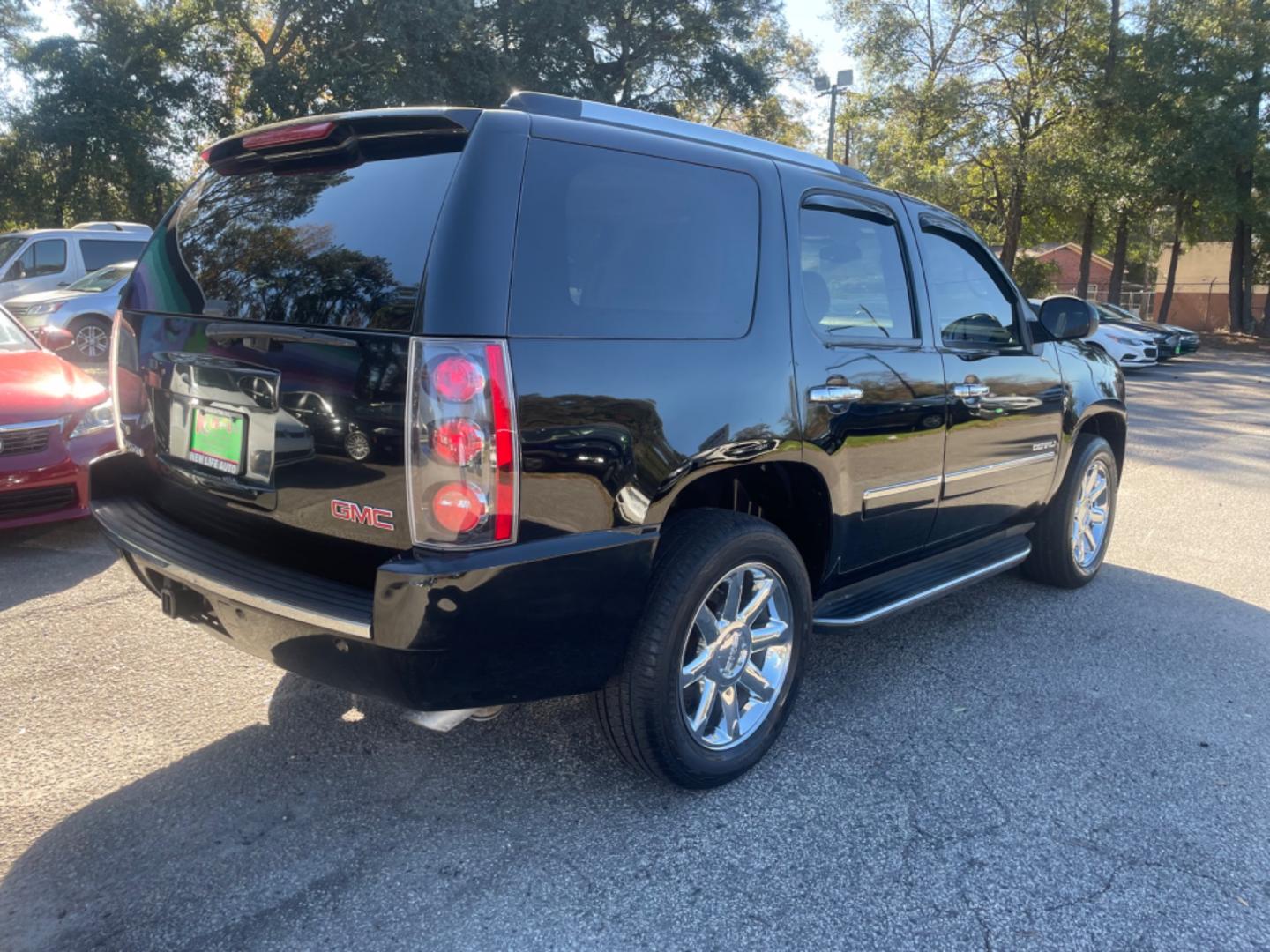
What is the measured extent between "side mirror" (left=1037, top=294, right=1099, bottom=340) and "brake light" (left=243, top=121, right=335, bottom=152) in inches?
125

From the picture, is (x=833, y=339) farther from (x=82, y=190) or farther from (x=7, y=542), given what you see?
(x=82, y=190)

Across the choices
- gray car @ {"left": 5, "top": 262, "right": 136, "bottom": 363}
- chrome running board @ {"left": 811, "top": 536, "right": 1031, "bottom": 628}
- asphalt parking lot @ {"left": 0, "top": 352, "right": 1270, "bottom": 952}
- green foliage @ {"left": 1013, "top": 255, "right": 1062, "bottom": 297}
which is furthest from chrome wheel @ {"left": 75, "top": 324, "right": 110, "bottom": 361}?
green foliage @ {"left": 1013, "top": 255, "right": 1062, "bottom": 297}

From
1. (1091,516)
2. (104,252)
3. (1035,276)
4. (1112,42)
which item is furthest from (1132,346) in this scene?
(1035,276)

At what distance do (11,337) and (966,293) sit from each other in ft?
17.8

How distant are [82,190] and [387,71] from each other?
27.3 feet

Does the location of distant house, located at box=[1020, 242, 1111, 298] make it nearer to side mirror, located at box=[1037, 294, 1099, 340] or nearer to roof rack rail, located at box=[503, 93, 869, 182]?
side mirror, located at box=[1037, 294, 1099, 340]

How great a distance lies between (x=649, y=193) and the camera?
8.83 ft

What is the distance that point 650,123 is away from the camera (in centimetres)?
282

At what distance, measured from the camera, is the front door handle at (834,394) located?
298cm

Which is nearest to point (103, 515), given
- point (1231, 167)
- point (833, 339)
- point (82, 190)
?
point (833, 339)

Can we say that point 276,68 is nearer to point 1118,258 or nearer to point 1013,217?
point 1013,217

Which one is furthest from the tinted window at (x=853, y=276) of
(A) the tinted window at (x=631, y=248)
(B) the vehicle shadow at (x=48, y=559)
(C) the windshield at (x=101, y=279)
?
(C) the windshield at (x=101, y=279)

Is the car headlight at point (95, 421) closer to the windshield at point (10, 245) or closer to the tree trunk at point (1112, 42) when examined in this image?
the windshield at point (10, 245)

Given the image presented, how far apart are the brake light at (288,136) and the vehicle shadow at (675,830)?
1851 mm
